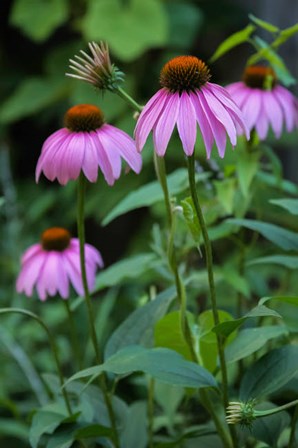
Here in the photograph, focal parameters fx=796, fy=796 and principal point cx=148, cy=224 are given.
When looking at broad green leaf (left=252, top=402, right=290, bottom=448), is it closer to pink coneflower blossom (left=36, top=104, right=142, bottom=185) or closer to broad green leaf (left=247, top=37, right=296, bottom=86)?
pink coneflower blossom (left=36, top=104, right=142, bottom=185)

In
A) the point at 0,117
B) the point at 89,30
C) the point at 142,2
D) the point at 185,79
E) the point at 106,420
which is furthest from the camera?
the point at 0,117

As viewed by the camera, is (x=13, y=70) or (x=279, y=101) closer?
(x=279, y=101)

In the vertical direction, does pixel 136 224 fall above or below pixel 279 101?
below

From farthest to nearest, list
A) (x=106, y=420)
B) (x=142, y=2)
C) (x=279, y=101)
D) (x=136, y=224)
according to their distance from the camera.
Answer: (x=136, y=224)
(x=142, y=2)
(x=279, y=101)
(x=106, y=420)

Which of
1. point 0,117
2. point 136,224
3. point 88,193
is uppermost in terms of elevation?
point 0,117

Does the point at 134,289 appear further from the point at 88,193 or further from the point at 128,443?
the point at 128,443

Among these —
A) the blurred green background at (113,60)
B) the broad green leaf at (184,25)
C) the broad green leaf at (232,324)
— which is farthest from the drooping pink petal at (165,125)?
the broad green leaf at (184,25)

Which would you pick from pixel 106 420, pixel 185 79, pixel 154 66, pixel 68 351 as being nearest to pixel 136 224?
pixel 154 66
